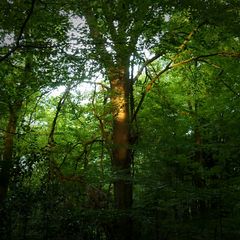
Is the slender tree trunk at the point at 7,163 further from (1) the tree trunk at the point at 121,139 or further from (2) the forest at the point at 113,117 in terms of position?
(1) the tree trunk at the point at 121,139

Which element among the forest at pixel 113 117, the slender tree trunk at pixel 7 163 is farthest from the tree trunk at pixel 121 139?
the slender tree trunk at pixel 7 163

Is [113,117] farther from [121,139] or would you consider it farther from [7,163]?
[7,163]

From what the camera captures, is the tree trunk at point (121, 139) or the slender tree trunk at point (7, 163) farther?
the tree trunk at point (121, 139)

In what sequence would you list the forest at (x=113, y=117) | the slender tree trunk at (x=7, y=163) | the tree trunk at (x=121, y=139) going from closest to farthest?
the forest at (x=113, y=117) → the slender tree trunk at (x=7, y=163) → the tree trunk at (x=121, y=139)

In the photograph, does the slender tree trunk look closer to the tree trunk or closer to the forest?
the forest

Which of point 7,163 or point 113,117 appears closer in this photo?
point 7,163

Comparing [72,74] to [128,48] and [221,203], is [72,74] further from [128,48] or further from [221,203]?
[221,203]

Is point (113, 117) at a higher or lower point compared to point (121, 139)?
higher

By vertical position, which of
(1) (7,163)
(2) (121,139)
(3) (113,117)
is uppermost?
(3) (113,117)

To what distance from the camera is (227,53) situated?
11102 mm

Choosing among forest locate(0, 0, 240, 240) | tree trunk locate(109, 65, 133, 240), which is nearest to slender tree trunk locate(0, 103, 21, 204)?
forest locate(0, 0, 240, 240)

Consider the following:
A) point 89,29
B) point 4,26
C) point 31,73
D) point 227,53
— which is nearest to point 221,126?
point 227,53

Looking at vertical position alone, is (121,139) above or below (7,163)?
above

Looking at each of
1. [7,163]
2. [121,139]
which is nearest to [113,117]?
[121,139]
